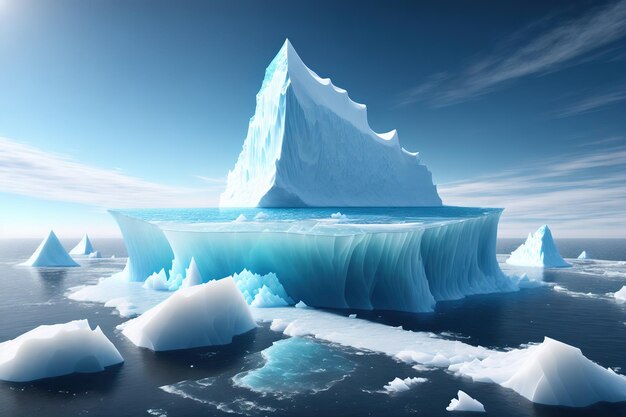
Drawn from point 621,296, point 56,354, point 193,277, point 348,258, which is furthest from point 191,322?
point 621,296

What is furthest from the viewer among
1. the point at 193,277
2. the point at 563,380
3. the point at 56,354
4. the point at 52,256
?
the point at 52,256

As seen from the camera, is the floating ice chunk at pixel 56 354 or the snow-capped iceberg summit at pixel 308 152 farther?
the snow-capped iceberg summit at pixel 308 152

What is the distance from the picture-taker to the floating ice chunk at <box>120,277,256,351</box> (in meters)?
11.8

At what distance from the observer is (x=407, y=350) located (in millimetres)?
11133

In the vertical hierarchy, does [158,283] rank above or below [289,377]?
below

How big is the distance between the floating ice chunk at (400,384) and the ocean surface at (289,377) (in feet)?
0.49

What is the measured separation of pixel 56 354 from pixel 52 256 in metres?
35.0

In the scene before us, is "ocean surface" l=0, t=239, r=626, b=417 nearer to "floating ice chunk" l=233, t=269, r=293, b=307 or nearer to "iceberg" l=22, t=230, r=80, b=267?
"floating ice chunk" l=233, t=269, r=293, b=307

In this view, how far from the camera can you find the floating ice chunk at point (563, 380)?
811 centimetres

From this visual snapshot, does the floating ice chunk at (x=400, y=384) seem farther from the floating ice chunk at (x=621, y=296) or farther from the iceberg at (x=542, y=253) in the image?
the iceberg at (x=542, y=253)

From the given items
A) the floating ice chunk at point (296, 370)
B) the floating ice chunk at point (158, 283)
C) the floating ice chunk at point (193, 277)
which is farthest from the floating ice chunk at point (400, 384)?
the floating ice chunk at point (158, 283)

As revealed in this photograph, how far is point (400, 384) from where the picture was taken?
8.65 metres

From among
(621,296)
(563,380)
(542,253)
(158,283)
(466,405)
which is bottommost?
(158,283)

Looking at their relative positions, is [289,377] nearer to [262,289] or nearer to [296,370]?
[296,370]
